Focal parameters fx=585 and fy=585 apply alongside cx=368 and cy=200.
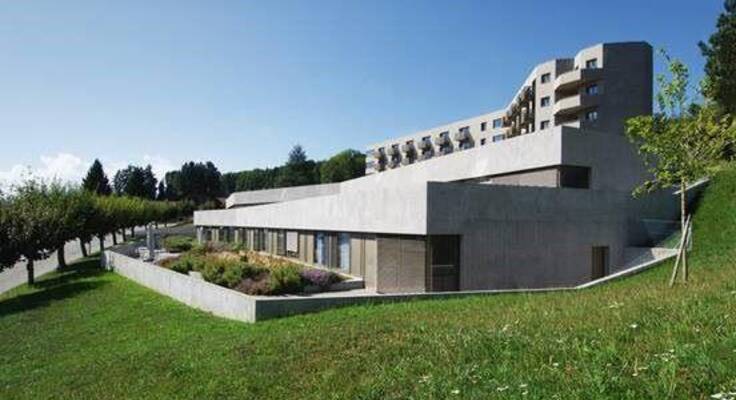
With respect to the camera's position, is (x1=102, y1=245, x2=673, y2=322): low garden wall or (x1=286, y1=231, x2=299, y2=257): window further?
(x1=286, y1=231, x2=299, y2=257): window

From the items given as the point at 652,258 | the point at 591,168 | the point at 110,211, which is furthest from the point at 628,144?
the point at 110,211

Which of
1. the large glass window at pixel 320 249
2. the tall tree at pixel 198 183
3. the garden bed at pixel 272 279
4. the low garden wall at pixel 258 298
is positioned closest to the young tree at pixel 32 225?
the low garden wall at pixel 258 298

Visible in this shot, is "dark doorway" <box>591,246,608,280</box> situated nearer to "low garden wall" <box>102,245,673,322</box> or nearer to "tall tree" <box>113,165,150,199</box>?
"low garden wall" <box>102,245,673,322</box>

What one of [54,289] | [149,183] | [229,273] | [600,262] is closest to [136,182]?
[149,183]

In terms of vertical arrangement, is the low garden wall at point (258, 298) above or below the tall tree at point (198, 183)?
below

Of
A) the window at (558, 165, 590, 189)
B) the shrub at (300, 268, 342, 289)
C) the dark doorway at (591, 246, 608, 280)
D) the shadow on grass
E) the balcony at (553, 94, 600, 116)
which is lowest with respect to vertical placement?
the shadow on grass

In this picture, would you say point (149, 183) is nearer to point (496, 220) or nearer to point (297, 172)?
point (297, 172)

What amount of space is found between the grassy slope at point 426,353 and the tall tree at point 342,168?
102310 millimetres


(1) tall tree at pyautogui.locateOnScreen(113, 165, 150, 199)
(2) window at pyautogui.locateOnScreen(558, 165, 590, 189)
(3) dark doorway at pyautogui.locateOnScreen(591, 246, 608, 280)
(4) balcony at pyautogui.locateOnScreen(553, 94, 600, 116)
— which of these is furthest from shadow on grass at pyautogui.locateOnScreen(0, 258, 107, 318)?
(1) tall tree at pyautogui.locateOnScreen(113, 165, 150, 199)

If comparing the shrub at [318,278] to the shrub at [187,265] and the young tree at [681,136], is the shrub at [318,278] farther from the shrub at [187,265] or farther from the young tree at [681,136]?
the young tree at [681,136]

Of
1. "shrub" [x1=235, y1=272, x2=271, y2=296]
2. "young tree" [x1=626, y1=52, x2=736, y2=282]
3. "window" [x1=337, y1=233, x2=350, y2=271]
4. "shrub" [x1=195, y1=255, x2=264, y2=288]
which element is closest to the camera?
"young tree" [x1=626, y1=52, x2=736, y2=282]

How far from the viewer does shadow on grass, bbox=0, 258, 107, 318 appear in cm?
2774

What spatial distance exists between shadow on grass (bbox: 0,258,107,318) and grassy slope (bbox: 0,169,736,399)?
32.0 ft

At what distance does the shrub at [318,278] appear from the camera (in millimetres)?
21303
